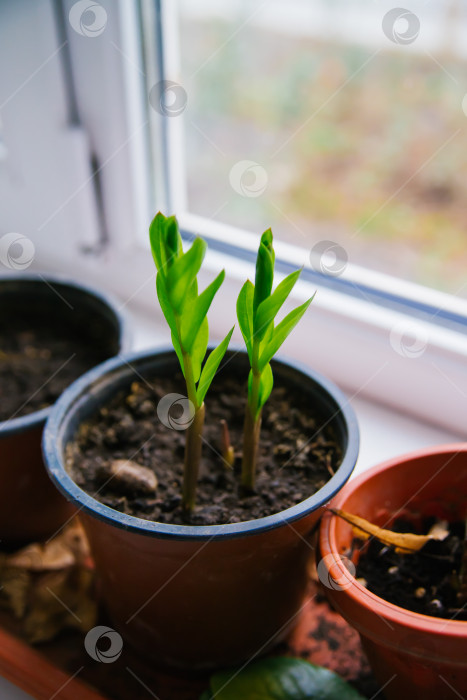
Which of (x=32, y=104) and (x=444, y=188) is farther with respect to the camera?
(x=444, y=188)

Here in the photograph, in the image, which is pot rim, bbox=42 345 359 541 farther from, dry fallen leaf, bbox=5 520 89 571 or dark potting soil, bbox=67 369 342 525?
dry fallen leaf, bbox=5 520 89 571

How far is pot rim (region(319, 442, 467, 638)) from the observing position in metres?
0.50

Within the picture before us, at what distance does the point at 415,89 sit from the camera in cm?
116

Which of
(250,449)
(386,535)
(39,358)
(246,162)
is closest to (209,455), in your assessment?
(250,449)

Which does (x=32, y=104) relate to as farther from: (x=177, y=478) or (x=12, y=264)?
(x=177, y=478)

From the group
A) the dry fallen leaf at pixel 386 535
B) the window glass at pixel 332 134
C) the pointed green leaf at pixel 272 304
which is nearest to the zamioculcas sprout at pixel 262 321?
the pointed green leaf at pixel 272 304

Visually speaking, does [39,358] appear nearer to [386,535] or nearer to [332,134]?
[386,535]

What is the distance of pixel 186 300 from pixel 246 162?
1.50 feet

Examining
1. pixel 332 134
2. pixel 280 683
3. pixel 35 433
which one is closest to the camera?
pixel 280 683

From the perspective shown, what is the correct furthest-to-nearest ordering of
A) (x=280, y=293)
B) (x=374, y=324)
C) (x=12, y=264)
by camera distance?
1. (x=12, y=264)
2. (x=374, y=324)
3. (x=280, y=293)

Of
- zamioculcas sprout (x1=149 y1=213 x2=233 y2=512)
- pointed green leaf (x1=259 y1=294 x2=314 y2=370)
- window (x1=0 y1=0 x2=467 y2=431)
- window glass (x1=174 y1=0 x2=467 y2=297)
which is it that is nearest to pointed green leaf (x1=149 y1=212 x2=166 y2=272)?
zamioculcas sprout (x1=149 y1=213 x2=233 y2=512)

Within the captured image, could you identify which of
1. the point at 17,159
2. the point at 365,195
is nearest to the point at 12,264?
the point at 17,159

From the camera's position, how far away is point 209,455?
73 cm

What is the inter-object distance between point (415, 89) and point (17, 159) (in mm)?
656
